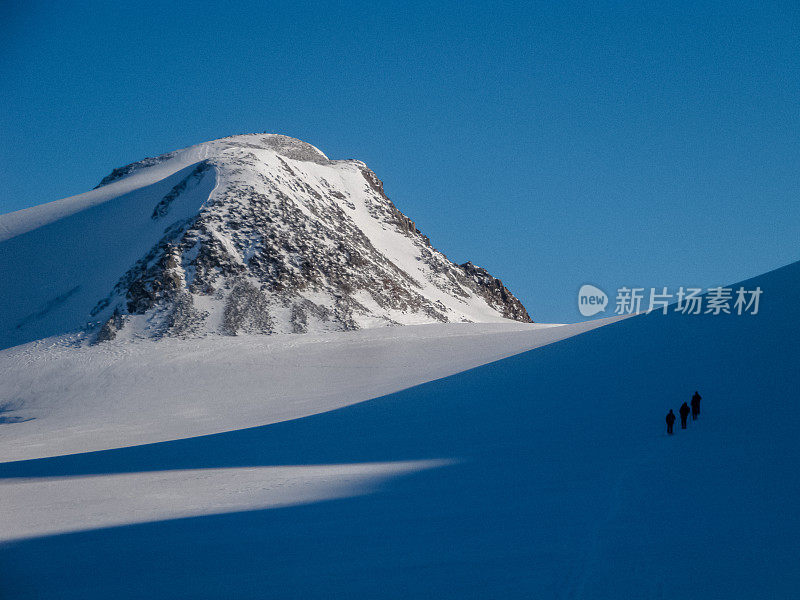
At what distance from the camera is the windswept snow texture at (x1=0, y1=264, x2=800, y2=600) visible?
649cm

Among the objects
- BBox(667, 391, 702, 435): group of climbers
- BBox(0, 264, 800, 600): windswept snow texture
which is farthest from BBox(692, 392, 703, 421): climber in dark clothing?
BBox(0, 264, 800, 600): windswept snow texture

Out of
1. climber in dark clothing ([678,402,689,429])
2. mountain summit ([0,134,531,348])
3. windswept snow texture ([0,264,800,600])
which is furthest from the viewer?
mountain summit ([0,134,531,348])

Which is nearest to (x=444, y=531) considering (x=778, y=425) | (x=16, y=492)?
(x=778, y=425)

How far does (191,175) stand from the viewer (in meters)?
66.5

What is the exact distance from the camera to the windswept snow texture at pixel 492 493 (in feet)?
21.3

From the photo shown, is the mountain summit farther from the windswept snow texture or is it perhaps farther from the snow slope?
the windswept snow texture

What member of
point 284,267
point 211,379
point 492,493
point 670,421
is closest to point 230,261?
point 284,267

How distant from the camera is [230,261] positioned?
53688mm

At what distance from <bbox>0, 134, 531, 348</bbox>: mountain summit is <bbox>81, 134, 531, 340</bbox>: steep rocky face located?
14 cm

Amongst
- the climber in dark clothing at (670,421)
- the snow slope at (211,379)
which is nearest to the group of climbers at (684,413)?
the climber in dark clothing at (670,421)

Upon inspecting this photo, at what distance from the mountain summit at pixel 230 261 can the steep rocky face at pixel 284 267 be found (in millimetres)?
142

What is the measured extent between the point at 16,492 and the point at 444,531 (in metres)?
10.3

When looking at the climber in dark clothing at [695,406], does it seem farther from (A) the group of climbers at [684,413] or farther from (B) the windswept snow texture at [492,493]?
(B) the windswept snow texture at [492,493]

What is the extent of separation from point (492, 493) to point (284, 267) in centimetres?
4622
